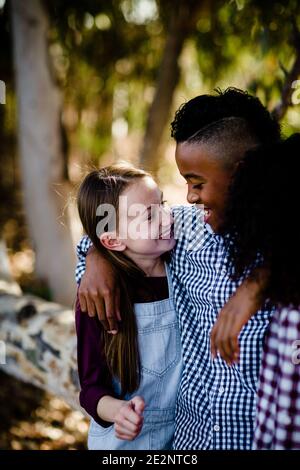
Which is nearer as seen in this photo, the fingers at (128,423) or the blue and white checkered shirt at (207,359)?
the fingers at (128,423)

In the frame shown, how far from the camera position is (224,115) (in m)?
1.76

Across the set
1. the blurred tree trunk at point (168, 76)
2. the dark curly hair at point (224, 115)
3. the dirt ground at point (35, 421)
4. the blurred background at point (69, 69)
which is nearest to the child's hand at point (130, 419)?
the dark curly hair at point (224, 115)

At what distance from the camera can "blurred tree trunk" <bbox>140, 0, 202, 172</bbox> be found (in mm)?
3883

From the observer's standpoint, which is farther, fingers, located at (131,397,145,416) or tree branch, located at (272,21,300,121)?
tree branch, located at (272,21,300,121)

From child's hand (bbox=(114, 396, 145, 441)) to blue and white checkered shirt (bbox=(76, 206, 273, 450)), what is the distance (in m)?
→ 0.30

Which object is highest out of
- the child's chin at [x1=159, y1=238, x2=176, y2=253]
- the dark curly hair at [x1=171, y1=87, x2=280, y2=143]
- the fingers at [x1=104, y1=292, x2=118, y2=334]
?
the dark curly hair at [x1=171, y1=87, x2=280, y2=143]

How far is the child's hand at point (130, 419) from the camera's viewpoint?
1.48 metres

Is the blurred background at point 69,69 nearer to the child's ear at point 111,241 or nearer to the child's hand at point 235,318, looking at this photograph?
the child's ear at point 111,241

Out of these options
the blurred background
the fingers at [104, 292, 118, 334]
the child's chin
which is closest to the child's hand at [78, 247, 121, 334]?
the fingers at [104, 292, 118, 334]

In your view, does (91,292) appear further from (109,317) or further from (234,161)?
(234,161)

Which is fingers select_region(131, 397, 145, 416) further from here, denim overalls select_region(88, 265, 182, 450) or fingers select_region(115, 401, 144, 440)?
denim overalls select_region(88, 265, 182, 450)

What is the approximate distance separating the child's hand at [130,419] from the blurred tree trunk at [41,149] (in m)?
2.30

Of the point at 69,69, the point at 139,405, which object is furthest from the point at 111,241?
the point at 69,69

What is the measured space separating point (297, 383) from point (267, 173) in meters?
0.56
